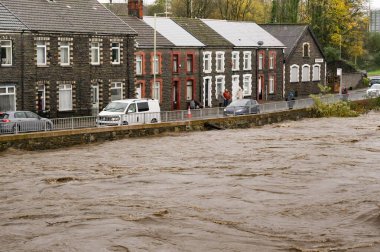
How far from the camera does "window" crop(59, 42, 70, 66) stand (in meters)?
48.5

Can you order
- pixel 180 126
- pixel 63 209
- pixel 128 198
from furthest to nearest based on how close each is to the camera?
1. pixel 180 126
2. pixel 128 198
3. pixel 63 209

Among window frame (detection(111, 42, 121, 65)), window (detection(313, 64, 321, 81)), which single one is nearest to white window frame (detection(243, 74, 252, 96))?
window (detection(313, 64, 321, 81))

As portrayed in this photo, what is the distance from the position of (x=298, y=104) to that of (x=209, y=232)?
3788cm

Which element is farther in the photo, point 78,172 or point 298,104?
point 298,104

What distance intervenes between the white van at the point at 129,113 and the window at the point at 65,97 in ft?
20.0

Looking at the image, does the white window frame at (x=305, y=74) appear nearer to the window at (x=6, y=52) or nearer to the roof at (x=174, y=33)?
the roof at (x=174, y=33)

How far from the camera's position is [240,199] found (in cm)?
2539

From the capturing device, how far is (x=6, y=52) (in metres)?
44.9

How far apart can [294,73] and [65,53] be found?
33732 mm

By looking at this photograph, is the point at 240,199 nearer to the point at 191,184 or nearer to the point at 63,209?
the point at 191,184

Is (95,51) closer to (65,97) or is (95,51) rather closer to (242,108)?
(65,97)

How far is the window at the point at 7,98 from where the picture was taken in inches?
1761

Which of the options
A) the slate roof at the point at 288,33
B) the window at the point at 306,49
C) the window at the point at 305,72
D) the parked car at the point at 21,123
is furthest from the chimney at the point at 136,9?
the window at the point at 305,72

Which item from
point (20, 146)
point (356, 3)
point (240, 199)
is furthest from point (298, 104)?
point (356, 3)
